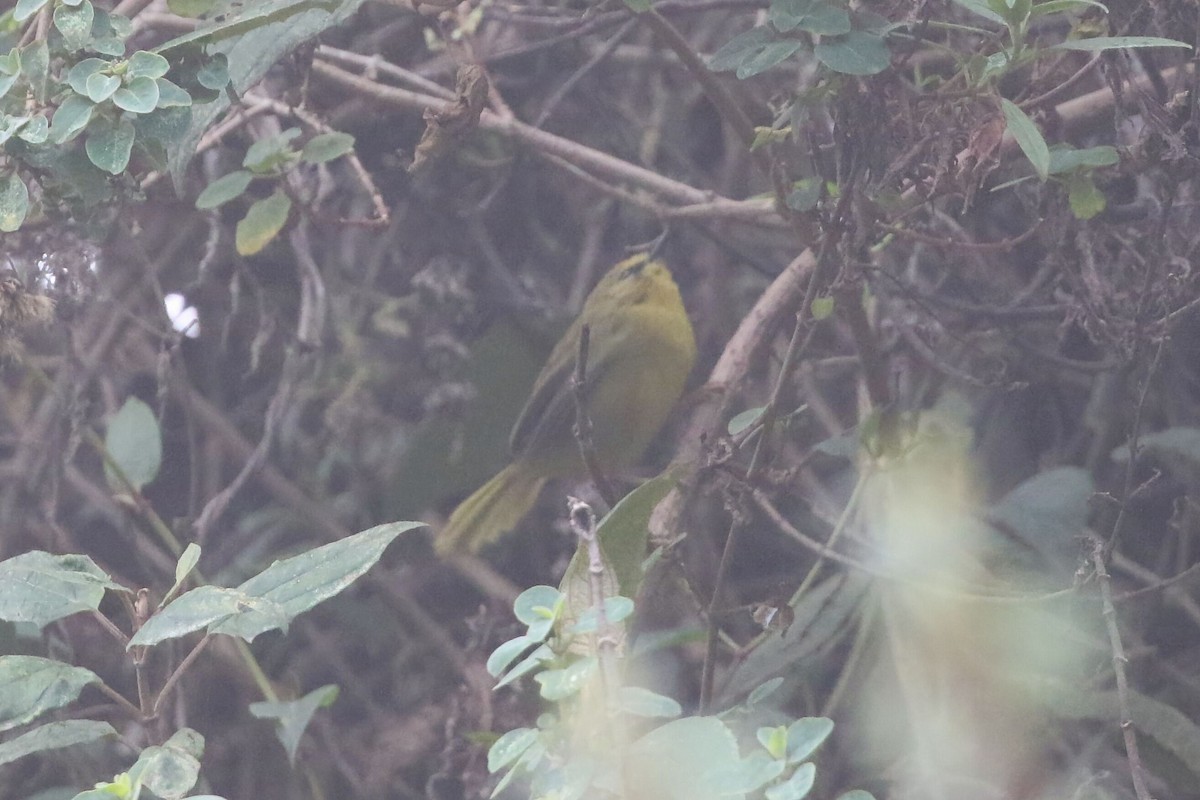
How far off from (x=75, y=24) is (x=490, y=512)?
1033mm

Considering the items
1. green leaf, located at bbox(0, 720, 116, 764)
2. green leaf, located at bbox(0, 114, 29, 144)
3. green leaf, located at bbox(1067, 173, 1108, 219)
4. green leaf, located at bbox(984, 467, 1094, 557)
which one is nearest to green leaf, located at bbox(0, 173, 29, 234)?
green leaf, located at bbox(0, 114, 29, 144)

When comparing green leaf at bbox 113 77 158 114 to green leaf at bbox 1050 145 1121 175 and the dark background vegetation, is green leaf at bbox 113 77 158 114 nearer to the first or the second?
the dark background vegetation

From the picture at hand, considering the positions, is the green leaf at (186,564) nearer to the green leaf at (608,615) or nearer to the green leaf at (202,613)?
the green leaf at (202,613)

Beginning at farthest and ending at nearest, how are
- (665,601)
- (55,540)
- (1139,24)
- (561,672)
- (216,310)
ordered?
(216,310) < (55,540) < (665,601) < (1139,24) < (561,672)

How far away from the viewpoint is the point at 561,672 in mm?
798

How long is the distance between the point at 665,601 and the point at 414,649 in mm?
462

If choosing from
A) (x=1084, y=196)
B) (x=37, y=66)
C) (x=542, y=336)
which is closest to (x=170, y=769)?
(x=37, y=66)

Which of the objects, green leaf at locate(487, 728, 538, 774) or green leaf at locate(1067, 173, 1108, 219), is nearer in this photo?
green leaf at locate(487, 728, 538, 774)

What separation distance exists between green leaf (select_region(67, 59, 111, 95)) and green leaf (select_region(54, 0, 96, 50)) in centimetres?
2

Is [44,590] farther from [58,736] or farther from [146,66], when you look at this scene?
[146,66]

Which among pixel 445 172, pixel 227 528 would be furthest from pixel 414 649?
pixel 445 172

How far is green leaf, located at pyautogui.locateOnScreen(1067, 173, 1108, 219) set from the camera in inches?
49.3

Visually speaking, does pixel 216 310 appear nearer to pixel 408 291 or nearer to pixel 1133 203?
pixel 408 291

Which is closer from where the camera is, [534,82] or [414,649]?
[414,649]
